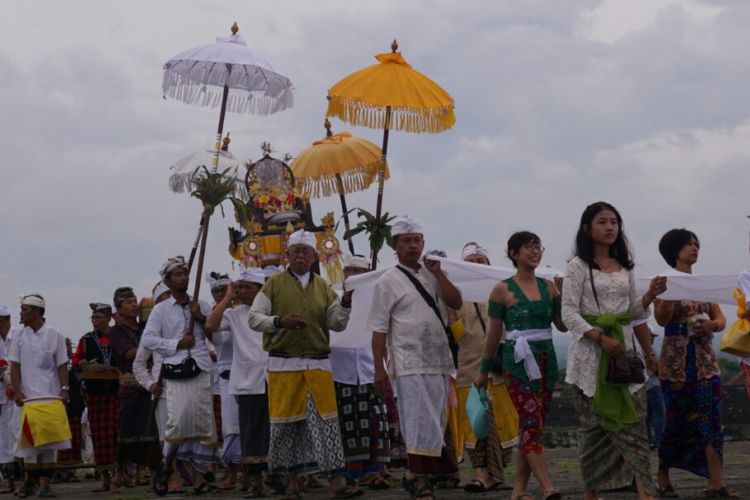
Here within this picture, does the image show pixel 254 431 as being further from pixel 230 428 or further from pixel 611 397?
pixel 611 397

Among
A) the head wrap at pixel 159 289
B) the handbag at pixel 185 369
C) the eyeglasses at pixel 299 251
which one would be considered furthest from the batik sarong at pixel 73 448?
the eyeglasses at pixel 299 251

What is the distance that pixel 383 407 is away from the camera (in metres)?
11.5

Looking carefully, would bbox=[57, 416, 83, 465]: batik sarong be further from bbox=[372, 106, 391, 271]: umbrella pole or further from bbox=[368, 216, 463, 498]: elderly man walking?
bbox=[368, 216, 463, 498]: elderly man walking

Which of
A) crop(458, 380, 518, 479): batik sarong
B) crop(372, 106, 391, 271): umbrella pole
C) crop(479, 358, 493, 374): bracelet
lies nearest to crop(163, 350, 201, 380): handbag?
crop(372, 106, 391, 271): umbrella pole

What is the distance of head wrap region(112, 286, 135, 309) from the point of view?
13.0 metres

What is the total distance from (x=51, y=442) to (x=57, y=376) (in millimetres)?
702

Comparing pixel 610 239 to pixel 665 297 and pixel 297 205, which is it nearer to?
pixel 665 297

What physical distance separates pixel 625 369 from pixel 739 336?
4.59ft

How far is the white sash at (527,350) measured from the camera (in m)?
8.62

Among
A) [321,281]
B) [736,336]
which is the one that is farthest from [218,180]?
[736,336]

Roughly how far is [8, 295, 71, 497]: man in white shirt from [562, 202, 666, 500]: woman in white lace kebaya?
6.36 m

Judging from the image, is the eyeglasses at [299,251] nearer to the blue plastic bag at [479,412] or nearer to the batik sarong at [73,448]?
the blue plastic bag at [479,412]

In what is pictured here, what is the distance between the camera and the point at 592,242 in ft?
27.9

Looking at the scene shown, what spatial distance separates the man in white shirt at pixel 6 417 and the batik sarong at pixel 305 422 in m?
5.20
